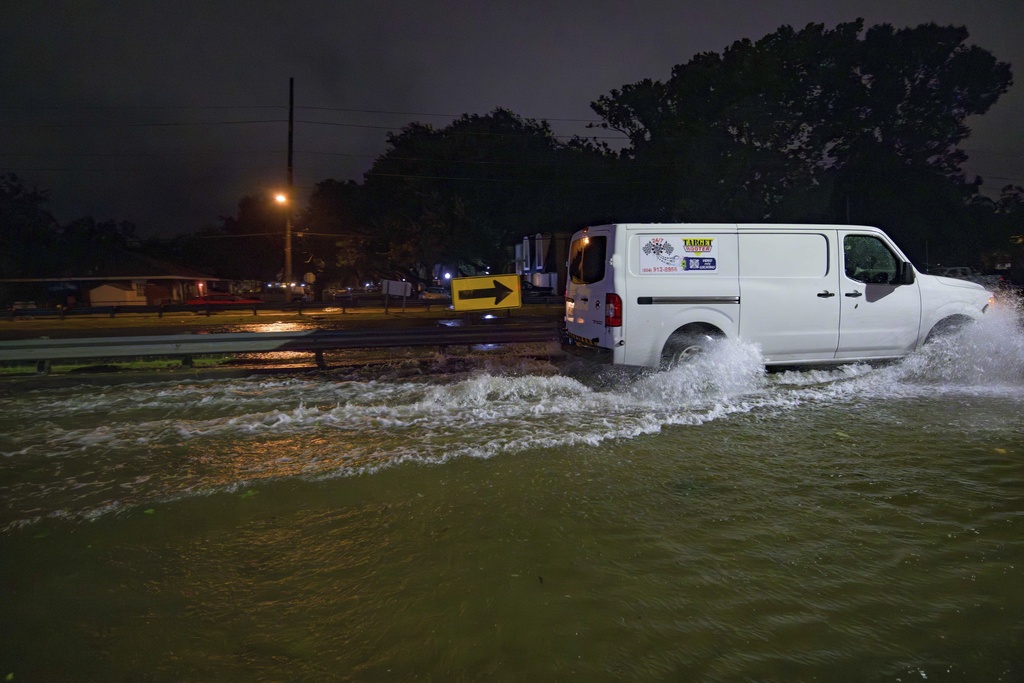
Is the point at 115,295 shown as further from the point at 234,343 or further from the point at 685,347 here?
the point at 685,347

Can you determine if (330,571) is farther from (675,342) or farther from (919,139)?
(919,139)

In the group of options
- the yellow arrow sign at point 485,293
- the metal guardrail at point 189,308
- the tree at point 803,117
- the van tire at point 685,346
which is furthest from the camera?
the tree at point 803,117

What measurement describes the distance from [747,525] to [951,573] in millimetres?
1056

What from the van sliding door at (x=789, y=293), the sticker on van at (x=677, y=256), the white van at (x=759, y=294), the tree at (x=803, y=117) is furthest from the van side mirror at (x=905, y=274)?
the tree at (x=803, y=117)

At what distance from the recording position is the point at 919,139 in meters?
38.2

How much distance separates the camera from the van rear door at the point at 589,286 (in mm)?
7684

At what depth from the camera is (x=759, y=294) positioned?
7.83m

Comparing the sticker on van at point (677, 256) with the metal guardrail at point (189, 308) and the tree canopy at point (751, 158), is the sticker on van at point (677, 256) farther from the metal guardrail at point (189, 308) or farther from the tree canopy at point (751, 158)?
the tree canopy at point (751, 158)

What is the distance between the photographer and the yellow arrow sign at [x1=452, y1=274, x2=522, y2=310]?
34.2ft

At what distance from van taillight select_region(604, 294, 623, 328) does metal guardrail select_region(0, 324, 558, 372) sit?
11.2 ft

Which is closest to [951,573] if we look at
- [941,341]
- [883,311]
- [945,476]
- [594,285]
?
[945,476]

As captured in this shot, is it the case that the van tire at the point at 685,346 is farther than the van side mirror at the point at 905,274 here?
No

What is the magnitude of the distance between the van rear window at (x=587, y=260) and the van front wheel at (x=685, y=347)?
1.21 metres

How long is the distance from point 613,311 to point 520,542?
168 inches
